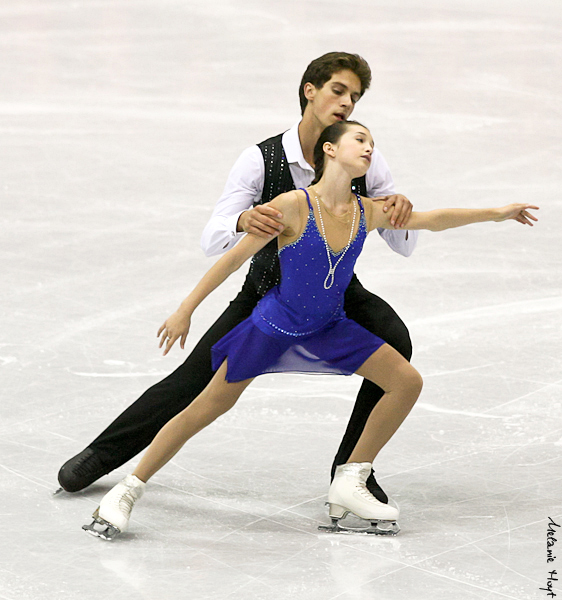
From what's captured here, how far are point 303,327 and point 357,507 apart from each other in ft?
1.86

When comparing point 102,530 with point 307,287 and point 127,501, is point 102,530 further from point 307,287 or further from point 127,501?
point 307,287

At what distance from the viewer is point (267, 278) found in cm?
342

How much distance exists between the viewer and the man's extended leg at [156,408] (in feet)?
11.3

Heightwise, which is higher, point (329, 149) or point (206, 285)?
point (329, 149)

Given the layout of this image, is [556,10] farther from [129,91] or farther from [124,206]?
[124,206]

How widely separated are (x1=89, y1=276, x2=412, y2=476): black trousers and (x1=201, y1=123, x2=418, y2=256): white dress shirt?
0.77 ft

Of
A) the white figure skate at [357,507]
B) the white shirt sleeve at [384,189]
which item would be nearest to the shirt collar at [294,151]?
the white shirt sleeve at [384,189]

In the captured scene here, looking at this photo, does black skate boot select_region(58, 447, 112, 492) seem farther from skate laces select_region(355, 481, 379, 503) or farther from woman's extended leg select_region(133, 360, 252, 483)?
skate laces select_region(355, 481, 379, 503)

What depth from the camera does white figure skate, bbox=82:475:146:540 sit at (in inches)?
120

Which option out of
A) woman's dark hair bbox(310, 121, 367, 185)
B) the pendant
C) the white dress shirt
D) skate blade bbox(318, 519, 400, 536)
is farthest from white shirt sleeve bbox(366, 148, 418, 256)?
skate blade bbox(318, 519, 400, 536)

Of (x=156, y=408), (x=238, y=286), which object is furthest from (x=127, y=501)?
(x=238, y=286)

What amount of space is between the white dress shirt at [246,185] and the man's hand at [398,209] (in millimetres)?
222

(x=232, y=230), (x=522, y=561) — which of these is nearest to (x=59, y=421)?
(x=232, y=230)

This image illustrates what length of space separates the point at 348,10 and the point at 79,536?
868cm
